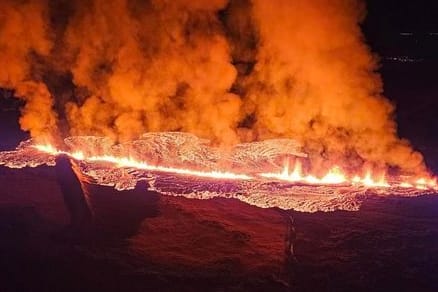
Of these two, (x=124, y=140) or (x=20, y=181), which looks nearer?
(x=20, y=181)

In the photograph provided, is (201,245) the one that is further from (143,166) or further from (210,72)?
(210,72)

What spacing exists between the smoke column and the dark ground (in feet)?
7.32

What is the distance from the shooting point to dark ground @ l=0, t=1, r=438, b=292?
538 cm

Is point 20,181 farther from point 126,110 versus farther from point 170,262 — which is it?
point 170,262

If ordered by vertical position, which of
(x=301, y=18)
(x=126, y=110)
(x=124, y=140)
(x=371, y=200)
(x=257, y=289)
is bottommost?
(x=257, y=289)

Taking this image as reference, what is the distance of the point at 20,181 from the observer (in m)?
9.02

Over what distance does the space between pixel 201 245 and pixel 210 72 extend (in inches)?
218

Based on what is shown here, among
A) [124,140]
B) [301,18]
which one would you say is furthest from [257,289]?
[124,140]

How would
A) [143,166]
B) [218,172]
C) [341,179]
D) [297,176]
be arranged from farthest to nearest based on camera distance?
[143,166], [218,172], [297,176], [341,179]

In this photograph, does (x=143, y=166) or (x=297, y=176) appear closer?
(x=297, y=176)

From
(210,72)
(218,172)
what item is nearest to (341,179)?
(218,172)

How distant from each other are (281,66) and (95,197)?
5.01 m

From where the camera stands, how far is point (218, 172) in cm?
988

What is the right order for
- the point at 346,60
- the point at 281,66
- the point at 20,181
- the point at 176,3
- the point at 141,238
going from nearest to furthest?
1. the point at 141,238
2. the point at 20,181
3. the point at 346,60
4. the point at 281,66
5. the point at 176,3
